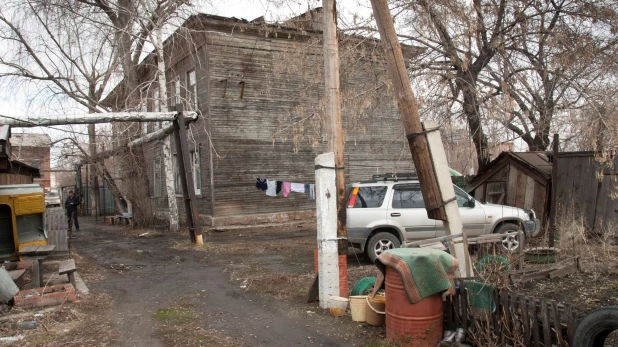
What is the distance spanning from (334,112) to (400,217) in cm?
413

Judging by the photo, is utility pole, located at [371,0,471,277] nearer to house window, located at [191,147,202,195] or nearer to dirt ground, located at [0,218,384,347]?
dirt ground, located at [0,218,384,347]

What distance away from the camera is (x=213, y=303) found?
24.2 ft

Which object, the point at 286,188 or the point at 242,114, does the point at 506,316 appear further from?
the point at 242,114

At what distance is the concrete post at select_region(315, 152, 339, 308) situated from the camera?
6535mm

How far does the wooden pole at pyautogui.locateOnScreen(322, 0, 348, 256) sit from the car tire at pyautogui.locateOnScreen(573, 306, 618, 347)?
3.27 m

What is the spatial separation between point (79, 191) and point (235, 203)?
17498 mm

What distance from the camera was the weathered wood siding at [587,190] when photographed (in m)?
10.9

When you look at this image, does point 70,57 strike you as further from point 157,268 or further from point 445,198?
point 445,198

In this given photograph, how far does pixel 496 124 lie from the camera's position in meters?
11.6

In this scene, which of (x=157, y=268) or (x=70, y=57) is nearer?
(x=157, y=268)

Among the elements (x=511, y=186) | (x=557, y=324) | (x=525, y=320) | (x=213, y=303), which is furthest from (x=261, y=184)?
(x=557, y=324)

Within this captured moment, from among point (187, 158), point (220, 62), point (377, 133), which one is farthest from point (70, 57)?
point (377, 133)

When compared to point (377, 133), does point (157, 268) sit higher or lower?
lower

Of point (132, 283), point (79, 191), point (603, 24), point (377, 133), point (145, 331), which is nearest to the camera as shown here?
point (145, 331)
